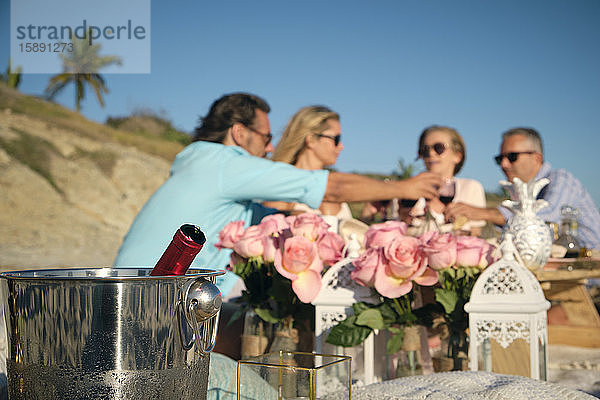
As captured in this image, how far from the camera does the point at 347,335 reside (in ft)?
5.58

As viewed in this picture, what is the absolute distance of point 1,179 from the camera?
17875mm

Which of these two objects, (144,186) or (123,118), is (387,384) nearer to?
(144,186)

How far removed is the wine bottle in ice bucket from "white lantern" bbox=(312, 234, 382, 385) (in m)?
0.99

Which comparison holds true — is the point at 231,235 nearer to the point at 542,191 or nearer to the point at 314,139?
the point at 314,139

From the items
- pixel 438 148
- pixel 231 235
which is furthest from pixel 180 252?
pixel 438 148

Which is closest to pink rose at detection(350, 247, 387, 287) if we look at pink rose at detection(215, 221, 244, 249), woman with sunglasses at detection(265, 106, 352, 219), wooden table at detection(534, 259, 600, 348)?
pink rose at detection(215, 221, 244, 249)

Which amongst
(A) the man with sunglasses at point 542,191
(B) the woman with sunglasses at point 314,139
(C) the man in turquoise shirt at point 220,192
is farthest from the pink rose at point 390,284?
(B) the woman with sunglasses at point 314,139

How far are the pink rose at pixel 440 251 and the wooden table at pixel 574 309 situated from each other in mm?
1035

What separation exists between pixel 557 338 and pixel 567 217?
0.75m

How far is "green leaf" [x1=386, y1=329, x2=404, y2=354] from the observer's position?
162 cm

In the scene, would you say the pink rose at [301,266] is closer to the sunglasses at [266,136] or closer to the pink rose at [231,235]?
the pink rose at [231,235]

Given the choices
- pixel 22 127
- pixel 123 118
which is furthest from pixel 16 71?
pixel 22 127

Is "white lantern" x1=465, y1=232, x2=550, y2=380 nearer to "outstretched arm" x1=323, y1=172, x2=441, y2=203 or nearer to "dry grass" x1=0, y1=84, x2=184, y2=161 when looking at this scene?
"outstretched arm" x1=323, y1=172, x2=441, y2=203

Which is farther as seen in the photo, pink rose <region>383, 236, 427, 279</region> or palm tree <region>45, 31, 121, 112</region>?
palm tree <region>45, 31, 121, 112</region>
